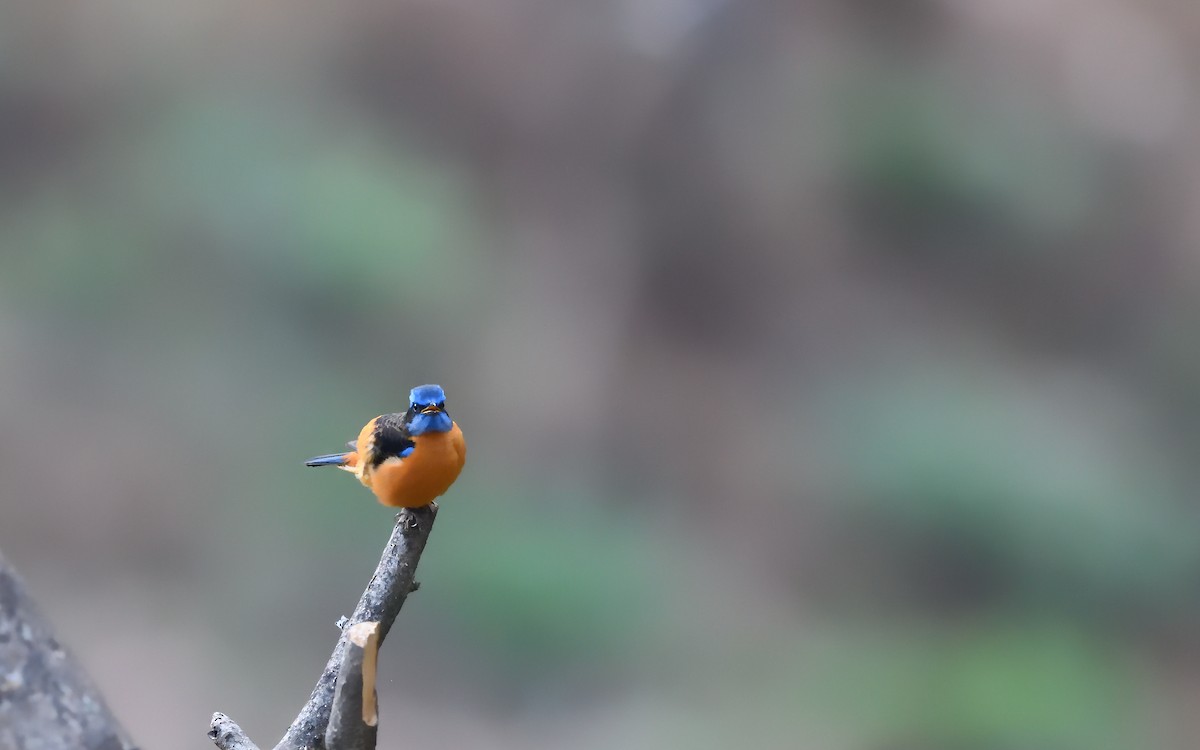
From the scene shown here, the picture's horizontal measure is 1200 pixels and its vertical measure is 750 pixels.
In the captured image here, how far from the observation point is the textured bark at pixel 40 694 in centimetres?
166

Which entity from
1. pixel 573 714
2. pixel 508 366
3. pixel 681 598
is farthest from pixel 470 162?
pixel 573 714

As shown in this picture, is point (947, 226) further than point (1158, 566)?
Yes

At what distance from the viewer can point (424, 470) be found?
2686mm

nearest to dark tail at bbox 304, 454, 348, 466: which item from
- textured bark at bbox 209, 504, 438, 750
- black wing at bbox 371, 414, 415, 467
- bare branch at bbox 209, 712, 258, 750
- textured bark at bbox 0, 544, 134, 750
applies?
black wing at bbox 371, 414, 415, 467

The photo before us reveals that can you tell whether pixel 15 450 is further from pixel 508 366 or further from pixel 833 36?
pixel 833 36

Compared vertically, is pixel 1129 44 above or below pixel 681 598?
above

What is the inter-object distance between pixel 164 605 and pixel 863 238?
6.75m

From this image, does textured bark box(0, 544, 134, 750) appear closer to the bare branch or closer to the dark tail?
the bare branch

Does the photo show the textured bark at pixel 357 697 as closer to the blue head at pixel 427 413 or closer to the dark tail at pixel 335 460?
the blue head at pixel 427 413

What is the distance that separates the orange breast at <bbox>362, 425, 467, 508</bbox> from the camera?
106 inches

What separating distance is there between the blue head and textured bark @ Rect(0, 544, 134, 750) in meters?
1.09

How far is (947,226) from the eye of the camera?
1028 cm

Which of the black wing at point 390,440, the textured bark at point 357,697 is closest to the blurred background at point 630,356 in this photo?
the black wing at point 390,440

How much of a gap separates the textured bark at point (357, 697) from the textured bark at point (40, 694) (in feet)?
1.45
